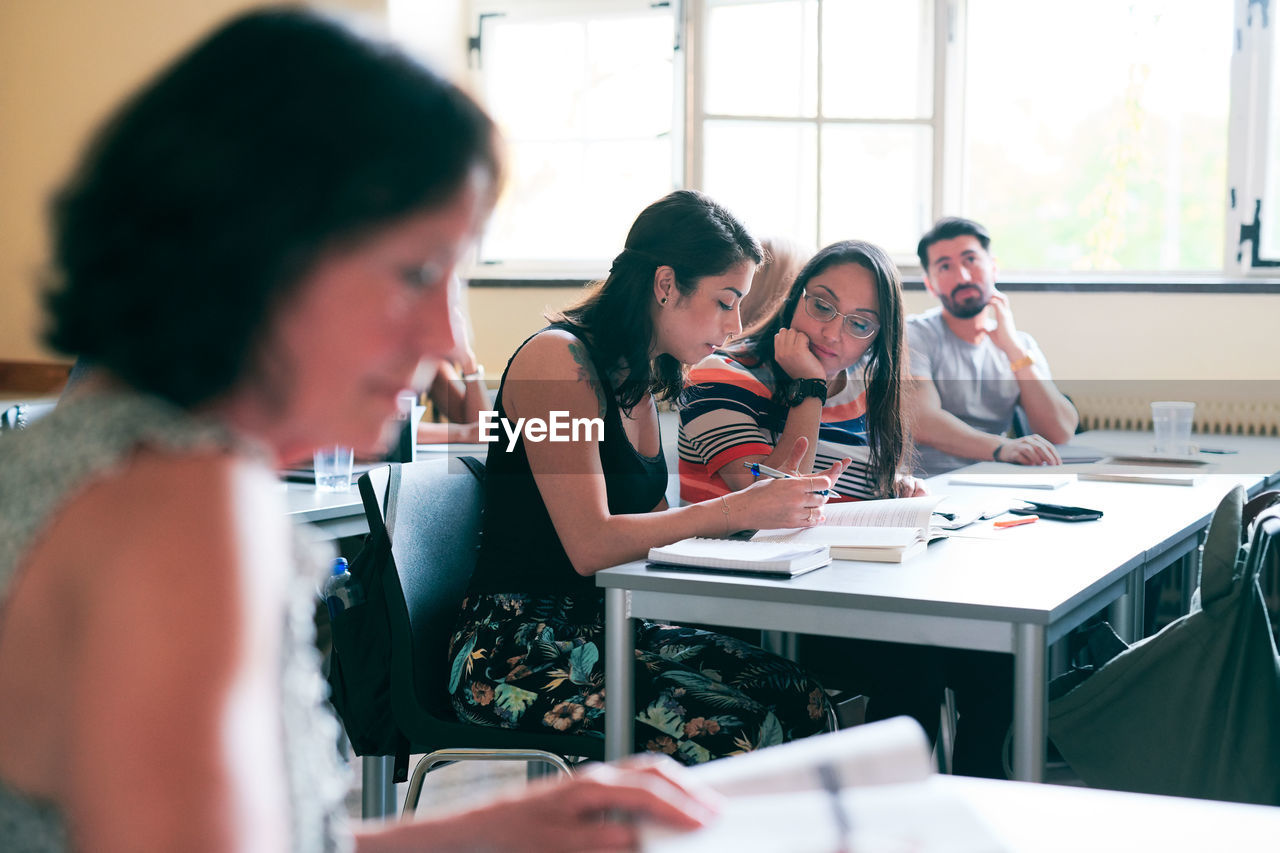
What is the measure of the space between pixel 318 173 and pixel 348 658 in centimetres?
153

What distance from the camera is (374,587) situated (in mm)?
1918

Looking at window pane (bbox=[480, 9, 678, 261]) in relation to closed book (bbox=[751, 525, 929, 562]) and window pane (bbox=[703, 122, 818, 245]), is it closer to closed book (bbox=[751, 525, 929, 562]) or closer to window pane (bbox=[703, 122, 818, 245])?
window pane (bbox=[703, 122, 818, 245])

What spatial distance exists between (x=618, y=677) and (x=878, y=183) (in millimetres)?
3266

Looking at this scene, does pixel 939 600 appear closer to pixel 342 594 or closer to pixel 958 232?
pixel 342 594

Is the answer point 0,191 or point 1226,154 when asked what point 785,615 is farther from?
point 0,191

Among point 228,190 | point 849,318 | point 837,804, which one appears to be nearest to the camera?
point 228,190

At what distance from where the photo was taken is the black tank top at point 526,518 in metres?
2.01

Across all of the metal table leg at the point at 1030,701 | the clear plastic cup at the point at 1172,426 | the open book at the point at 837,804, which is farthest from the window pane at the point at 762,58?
the open book at the point at 837,804

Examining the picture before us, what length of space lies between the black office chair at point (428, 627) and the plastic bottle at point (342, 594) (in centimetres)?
6

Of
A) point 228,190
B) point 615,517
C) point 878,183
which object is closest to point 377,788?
point 615,517

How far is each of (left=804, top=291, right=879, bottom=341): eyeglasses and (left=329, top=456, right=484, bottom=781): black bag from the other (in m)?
1.09

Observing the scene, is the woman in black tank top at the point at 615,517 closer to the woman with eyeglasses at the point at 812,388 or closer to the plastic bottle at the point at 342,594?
the plastic bottle at the point at 342,594

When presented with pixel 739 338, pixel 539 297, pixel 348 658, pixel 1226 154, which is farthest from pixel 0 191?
pixel 1226 154

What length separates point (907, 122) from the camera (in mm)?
4648
